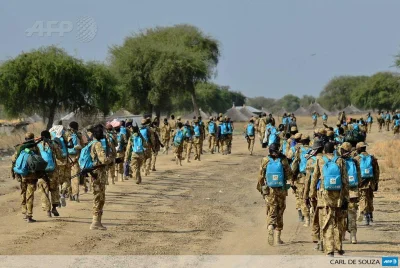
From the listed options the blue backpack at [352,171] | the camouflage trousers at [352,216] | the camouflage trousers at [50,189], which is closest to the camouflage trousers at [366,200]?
the camouflage trousers at [352,216]

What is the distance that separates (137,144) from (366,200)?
8311 mm

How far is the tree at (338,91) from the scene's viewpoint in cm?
15288

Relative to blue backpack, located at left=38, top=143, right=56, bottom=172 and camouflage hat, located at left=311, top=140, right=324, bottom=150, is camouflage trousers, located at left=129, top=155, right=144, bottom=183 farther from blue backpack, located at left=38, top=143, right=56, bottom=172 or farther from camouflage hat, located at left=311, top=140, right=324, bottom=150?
camouflage hat, located at left=311, top=140, right=324, bottom=150

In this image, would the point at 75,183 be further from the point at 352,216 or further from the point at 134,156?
the point at 352,216

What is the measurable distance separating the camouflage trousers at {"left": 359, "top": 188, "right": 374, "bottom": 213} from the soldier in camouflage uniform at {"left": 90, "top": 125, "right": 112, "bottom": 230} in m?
5.30

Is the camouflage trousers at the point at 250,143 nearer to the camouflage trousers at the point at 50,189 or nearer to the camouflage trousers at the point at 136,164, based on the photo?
the camouflage trousers at the point at 136,164

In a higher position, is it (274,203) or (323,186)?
(323,186)

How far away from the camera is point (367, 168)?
1501cm

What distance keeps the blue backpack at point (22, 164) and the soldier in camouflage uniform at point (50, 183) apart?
0.66 m

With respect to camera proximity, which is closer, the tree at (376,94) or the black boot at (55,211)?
the black boot at (55,211)

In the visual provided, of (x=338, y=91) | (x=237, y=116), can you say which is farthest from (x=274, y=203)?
(x=338, y=91)

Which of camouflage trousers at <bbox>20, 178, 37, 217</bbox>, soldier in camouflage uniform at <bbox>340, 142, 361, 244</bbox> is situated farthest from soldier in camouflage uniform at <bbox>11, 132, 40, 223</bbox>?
soldier in camouflage uniform at <bbox>340, 142, 361, 244</bbox>

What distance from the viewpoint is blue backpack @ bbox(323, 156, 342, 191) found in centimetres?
1147

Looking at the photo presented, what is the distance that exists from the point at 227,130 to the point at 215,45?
124 feet
